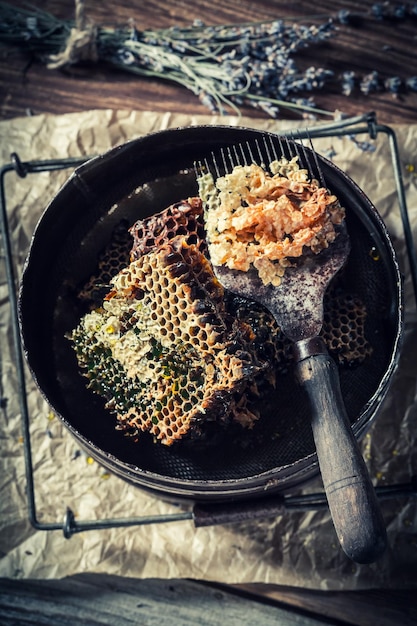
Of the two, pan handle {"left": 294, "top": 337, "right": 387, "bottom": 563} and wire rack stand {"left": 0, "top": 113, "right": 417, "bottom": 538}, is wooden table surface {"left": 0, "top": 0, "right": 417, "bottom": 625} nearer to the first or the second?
wire rack stand {"left": 0, "top": 113, "right": 417, "bottom": 538}

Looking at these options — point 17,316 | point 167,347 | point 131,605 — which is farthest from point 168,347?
point 131,605

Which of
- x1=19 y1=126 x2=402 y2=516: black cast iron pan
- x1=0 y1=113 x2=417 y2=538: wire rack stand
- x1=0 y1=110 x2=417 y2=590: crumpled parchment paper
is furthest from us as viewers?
x1=0 y1=110 x2=417 y2=590: crumpled parchment paper

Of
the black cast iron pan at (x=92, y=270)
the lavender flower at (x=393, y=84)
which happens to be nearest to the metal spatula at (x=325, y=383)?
the black cast iron pan at (x=92, y=270)

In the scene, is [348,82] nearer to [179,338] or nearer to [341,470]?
[179,338]

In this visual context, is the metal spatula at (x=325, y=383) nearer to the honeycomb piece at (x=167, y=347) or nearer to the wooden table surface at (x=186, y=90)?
the honeycomb piece at (x=167, y=347)

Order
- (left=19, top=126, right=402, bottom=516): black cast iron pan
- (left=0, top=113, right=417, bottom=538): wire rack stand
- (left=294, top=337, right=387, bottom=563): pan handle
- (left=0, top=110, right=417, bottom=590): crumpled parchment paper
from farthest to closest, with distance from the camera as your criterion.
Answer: (left=0, top=110, right=417, bottom=590): crumpled parchment paper → (left=0, top=113, right=417, bottom=538): wire rack stand → (left=19, top=126, right=402, bottom=516): black cast iron pan → (left=294, top=337, right=387, bottom=563): pan handle

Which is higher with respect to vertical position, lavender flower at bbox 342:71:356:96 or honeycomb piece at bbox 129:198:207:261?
lavender flower at bbox 342:71:356:96

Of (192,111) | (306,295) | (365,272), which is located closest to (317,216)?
(306,295)

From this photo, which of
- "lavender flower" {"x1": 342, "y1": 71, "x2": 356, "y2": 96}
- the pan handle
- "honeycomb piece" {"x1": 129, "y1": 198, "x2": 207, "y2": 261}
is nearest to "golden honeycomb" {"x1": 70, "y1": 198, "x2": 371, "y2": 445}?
"honeycomb piece" {"x1": 129, "y1": 198, "x2": 207, "y2": 261}
